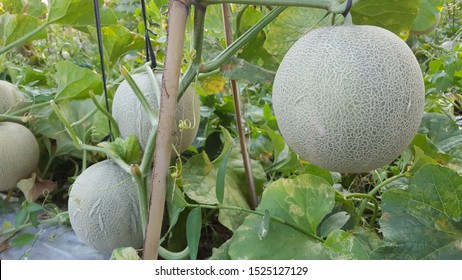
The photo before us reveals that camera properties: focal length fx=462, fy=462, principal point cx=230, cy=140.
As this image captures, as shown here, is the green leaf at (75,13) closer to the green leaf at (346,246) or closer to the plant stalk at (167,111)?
the plant stalk at (167,111)

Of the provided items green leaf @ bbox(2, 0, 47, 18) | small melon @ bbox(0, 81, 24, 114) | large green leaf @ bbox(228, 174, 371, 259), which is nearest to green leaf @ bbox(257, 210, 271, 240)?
large green leaf @ bbox(228, 174, 371, 259)

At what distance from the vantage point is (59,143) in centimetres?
137

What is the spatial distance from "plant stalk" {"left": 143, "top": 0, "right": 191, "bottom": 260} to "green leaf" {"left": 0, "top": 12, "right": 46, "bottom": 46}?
83 centimetres

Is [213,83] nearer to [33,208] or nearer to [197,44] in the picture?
[197,44]

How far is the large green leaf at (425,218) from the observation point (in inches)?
27.0

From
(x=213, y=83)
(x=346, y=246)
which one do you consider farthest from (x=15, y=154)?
(x=346, y=246)

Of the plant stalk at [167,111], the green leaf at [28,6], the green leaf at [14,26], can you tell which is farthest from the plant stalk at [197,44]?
the green leaf at [28,6]

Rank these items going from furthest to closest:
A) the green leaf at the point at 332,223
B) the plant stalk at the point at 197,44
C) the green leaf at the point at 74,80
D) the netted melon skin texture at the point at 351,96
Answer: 1. the green leaf at the point at 74,80
2. the green leaf at the point at 332,223
3. the plant stalk at the point at 197,44
4. the netted melon skin texture at the point at 351,96

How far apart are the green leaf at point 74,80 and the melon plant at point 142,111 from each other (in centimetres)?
25

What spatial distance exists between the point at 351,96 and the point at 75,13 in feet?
3.02

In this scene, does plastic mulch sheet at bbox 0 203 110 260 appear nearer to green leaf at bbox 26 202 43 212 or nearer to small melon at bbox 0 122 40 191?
green leaf at bbox 26 202 43 212

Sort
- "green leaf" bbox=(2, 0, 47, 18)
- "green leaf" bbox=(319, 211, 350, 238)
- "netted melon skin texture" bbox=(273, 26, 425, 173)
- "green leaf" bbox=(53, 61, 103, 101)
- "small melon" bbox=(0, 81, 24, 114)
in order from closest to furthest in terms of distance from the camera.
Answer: "netted melon skin texture" bbox=(273, 26, 425, 173) < "green leaf" bbox=(319, 211, 350, 238) < "green leaf" bbox=(53, 61, 103, 101) < "small melon" bbox=(0, 81, 24, 114) < "green leaf" bbox=(2, 0, 47, 18)

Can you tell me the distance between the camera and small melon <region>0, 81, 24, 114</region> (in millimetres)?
1343
